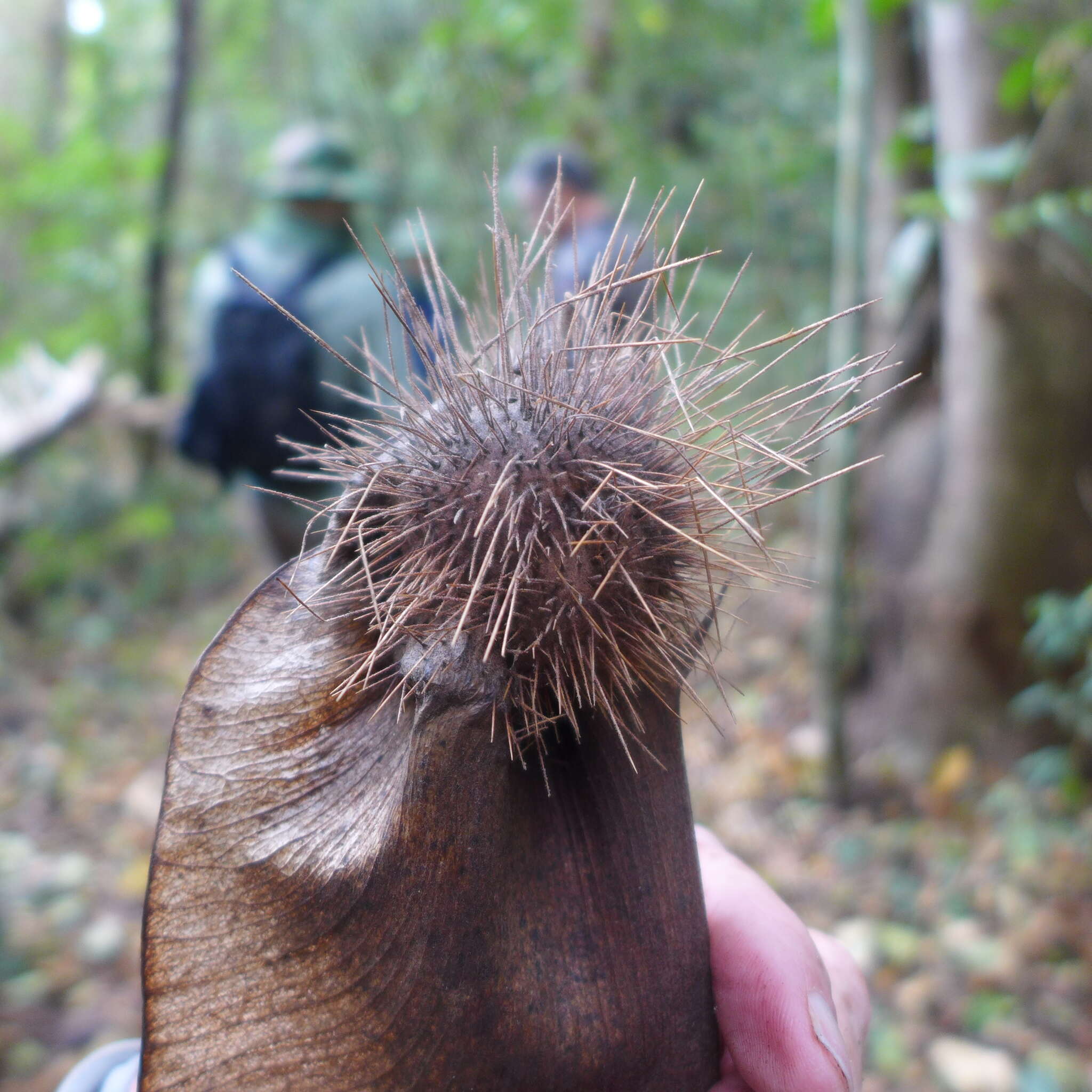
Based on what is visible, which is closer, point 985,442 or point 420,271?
point 420,271

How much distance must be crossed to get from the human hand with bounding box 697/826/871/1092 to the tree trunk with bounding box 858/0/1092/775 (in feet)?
7.92

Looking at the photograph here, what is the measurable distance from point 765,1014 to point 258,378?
265cm

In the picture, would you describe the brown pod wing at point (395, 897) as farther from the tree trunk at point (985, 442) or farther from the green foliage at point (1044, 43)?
the tree trunk at point (985, 442)

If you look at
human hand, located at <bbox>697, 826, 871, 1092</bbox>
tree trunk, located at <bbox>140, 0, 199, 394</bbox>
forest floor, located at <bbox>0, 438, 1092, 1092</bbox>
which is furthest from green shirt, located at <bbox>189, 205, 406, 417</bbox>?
tree trunk, located at <bbox>140, 0, 199, 394</bbox>

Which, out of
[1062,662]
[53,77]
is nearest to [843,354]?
[1062,662]

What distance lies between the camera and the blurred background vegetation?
284cm

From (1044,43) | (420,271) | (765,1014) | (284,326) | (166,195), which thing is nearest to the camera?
(765,1014)

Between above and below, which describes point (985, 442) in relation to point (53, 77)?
below

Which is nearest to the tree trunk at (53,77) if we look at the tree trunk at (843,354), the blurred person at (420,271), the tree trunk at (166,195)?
the tree trunk at (166,195)

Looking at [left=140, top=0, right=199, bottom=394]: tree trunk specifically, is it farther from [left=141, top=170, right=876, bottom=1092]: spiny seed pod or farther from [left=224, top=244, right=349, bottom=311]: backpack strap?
[left=141, top=170, right=876, bottom=1092]: spiny seed pod

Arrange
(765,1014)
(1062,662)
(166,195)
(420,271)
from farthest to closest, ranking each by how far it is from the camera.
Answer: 1. (166,195)
2. (1062,662)
3. (420,271)
4. (765,1014)

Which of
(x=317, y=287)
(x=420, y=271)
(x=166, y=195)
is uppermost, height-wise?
(x=166, y=195)

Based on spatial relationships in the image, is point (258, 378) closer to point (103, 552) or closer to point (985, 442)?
point (985, 442)

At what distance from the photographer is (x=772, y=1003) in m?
1.16
